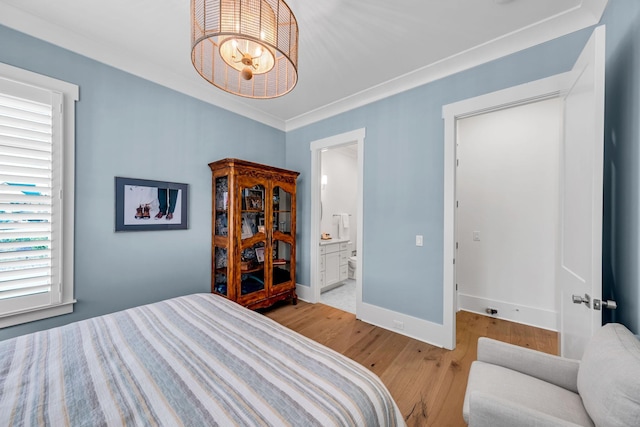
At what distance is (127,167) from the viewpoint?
231 cm

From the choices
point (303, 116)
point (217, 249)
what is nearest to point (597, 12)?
point (303, 116)

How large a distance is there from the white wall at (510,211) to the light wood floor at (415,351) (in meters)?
0.29

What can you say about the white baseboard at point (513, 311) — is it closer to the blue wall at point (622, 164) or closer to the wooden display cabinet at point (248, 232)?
the blue wall at point (622, 164)

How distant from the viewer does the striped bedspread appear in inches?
30.8

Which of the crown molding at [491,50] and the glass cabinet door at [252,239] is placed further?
the glass cabinet door at [252,239]

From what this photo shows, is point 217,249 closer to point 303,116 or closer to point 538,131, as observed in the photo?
point 303,116

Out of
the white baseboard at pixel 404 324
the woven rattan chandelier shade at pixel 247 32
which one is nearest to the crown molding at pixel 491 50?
the woven rattan chandelier shade at pixel 247 32

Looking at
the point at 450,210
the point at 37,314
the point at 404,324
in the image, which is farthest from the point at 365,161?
the point at 37,314

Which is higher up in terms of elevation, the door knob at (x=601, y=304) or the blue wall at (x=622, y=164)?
the blue wall at (x=622, y=164)

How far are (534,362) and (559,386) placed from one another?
0.13 meters

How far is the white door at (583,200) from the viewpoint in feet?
3.77

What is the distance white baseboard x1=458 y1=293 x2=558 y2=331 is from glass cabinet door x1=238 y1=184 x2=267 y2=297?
8.95ft

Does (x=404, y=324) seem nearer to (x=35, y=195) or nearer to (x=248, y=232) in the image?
(x=248, y=232)

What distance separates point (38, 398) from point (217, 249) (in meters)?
2.16
